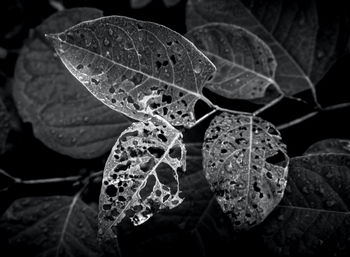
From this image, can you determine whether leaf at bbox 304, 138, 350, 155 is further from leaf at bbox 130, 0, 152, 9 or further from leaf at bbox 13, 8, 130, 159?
leaf at bbox 130, 0, 152, 9

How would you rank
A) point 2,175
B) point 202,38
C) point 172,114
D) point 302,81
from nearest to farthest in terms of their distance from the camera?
point 172,114 → point 202,38 → point 302,81 → point 2,175

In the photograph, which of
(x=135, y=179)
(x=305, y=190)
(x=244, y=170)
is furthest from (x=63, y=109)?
(x=305, y=190)

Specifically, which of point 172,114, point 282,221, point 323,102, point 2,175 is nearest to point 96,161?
point 2,175

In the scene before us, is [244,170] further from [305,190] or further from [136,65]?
[136,65]

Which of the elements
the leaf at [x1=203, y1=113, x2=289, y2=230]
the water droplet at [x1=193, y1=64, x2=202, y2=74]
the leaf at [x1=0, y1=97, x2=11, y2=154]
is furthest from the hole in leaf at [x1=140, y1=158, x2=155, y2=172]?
the leaf at [x1=0, y1=97, x2=11, y2=154]

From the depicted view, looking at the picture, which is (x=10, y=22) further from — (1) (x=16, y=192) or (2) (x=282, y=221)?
(2) (x=282, y=221)

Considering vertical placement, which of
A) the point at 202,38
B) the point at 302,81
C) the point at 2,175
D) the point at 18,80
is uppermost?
the point at 202,38
